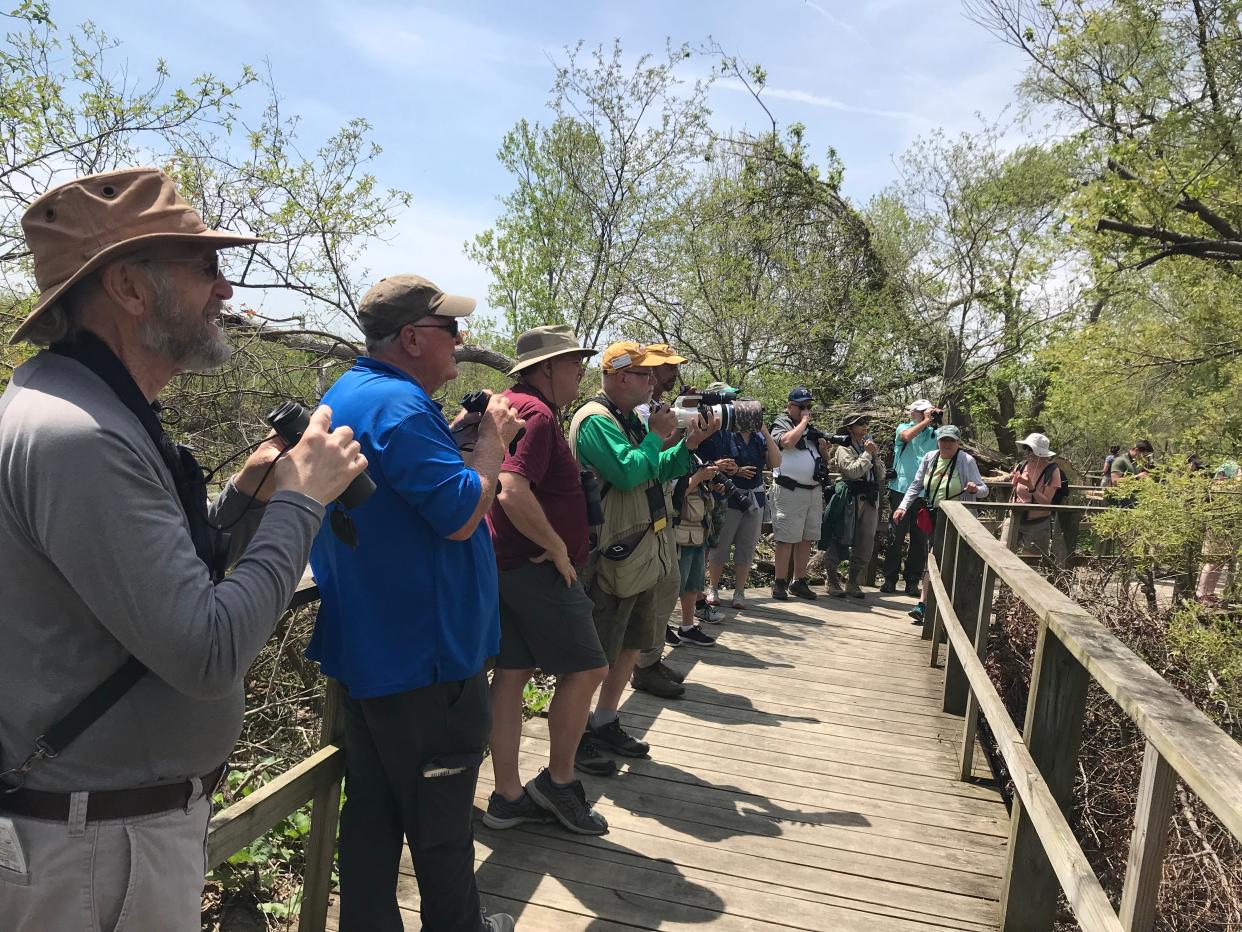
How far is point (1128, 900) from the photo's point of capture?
1.81 m

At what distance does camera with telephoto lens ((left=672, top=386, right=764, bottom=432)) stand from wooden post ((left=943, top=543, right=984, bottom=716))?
4.74ft

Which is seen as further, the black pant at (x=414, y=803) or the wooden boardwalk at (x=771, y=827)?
the wooden boardwalk at (x=771, y=827)

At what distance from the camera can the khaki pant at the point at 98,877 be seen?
119 centimetres

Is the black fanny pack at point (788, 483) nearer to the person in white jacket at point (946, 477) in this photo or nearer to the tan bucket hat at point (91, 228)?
the person in white jacket at point (946, 477)

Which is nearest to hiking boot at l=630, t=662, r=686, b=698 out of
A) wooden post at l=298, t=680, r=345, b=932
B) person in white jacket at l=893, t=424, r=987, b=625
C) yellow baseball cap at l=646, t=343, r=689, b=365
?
yellow baseball cap at l=646, t=343, r=689, b=365

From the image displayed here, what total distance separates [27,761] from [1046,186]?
1971 centimetres

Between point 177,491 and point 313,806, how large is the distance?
54.9 inches

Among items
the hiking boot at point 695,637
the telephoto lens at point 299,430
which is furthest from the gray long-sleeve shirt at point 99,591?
the hiking boot at point 695,637

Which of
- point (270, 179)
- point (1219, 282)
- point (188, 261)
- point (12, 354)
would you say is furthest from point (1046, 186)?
point (188, 261)

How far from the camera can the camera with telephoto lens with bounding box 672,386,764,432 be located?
3.83 metres

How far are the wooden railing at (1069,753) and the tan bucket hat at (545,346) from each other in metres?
1.79

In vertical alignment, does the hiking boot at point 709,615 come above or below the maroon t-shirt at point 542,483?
below

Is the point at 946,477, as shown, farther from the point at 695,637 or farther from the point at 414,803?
the point at 414,803

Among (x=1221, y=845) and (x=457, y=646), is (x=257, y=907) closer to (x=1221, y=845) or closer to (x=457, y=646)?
(x=457, y=646)
